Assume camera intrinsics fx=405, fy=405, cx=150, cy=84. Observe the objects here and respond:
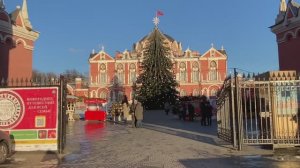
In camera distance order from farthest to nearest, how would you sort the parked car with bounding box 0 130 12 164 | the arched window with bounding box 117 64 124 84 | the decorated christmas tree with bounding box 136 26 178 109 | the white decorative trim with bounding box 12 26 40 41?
the arched window with bounding box 117 64 124 84 → the decorated christmas tree with bounding box 136 26 178 109 → the white decorative trim with bounding box 12 26 40 41 → the parked car with bounding box 0 130 12 164

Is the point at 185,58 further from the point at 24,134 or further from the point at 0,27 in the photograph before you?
the point at 24,134

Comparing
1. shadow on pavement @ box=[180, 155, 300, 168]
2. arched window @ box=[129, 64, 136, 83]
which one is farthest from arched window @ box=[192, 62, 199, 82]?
shadow on pavement @ box=[180, 155, 300, 168]

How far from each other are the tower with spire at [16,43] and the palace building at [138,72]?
55552mm

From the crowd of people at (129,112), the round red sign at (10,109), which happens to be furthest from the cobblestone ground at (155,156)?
the crowd of people at (129,112)

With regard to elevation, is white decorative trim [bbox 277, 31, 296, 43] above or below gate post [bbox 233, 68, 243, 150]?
above

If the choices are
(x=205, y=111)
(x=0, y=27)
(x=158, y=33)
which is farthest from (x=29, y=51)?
(x=158, y=33)

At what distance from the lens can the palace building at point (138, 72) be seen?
85062 millimetres

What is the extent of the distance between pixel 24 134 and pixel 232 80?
284 inches

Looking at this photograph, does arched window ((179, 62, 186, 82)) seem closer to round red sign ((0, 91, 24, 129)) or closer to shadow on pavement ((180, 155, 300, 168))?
round red sign ((0, 91, 24, 129))

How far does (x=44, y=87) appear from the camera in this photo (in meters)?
13.5

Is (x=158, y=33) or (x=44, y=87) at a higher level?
(x=158, y=33)

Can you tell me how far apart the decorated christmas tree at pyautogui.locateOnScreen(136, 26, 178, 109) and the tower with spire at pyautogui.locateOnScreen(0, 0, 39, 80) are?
91.3 ft

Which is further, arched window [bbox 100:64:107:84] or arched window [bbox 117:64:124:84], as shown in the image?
arched window [bbox 117:64:124:84]

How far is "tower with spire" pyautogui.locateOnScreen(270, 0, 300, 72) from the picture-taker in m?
29.0
